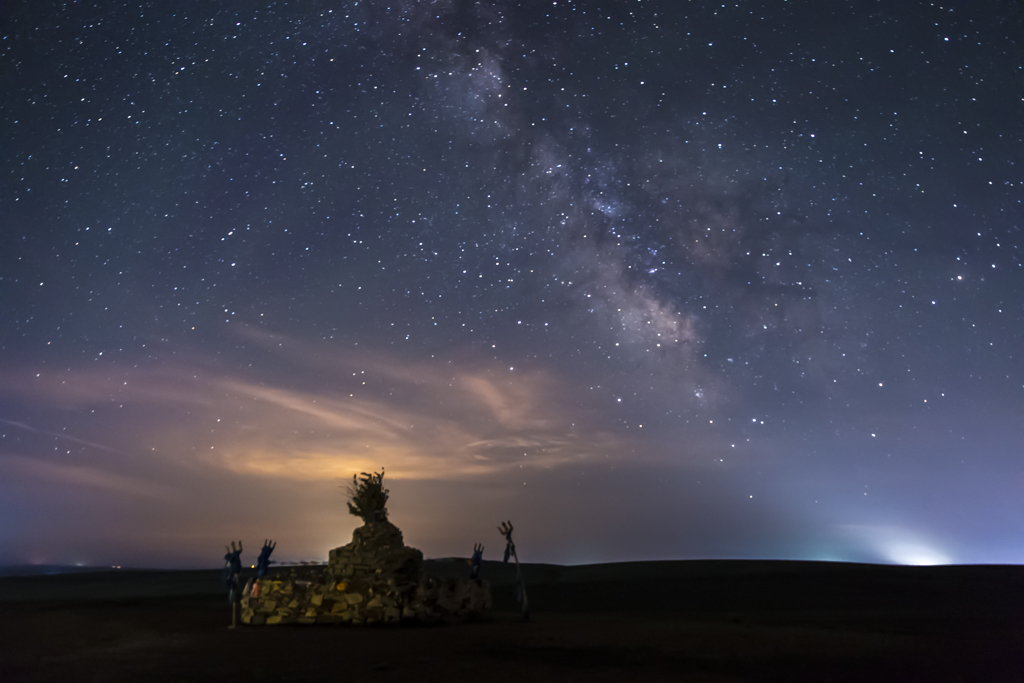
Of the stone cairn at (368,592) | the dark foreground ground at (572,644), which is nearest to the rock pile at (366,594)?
→ the stone cairn at (368,592)

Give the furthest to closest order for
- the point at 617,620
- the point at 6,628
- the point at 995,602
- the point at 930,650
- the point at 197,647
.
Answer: the point at 995,602, the point at 617,620, the point at 6,628, the point at 197,647, the point at 930,650

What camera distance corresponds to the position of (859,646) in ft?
47.4

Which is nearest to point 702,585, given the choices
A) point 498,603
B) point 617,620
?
point 498,603

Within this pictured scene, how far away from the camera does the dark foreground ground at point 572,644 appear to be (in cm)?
1143

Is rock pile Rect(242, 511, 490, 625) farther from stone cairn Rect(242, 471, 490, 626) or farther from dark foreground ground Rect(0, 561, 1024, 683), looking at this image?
dark foreground ground Rect(0, 561, 1024, 683)

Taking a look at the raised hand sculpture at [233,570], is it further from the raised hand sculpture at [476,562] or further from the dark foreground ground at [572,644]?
the raised hand sculpture at [476,562]

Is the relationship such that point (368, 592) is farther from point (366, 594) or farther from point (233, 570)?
point (233, 570)

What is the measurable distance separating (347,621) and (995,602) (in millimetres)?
26537

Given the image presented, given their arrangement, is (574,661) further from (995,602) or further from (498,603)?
(995,602)

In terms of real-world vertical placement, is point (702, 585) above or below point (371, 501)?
below

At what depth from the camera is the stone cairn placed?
2003cm

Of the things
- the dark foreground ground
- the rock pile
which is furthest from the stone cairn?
the dark foreground ground

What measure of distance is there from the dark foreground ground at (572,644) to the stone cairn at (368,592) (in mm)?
1021

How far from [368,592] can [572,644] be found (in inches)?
300
